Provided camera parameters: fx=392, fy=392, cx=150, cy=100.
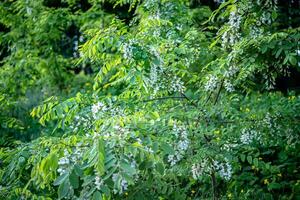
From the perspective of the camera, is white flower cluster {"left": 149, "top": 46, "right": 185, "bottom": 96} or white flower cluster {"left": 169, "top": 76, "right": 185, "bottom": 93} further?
white flower cluster {"left": 169, "top": 76, "right": 185, "bottom": 93}

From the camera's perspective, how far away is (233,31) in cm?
294

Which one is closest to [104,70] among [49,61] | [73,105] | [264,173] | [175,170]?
[73,105]

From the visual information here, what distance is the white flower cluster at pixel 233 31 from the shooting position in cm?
289

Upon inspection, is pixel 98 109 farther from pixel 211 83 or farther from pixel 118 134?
pixel 211 83

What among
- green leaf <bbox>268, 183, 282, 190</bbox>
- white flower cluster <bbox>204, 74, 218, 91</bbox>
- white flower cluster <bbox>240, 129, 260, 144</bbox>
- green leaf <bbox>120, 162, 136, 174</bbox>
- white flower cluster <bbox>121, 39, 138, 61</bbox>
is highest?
white flower cluster <bbox>121, 39, 138, 61</bbox>

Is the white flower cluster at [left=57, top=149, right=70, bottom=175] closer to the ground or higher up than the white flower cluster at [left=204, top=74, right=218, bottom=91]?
higher up

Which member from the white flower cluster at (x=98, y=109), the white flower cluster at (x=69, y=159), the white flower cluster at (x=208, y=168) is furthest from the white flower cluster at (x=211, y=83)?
the white flower cluster at (x=69, y=159)

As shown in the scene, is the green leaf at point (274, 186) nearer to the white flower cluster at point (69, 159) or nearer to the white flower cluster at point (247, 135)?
the white flower cluster at point (247, 135)

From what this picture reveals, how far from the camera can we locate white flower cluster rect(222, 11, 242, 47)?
9.49ft

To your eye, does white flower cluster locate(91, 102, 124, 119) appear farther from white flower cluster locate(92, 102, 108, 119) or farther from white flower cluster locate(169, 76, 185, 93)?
white flower cluster locate(169, 76, 185, 93)

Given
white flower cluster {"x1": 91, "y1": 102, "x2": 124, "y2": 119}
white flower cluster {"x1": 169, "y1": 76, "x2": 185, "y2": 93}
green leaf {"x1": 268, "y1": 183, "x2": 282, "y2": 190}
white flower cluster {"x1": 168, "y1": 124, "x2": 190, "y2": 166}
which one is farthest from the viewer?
green leaf {"x1": 268, "y1": 183, "x2": 282, "y2": 190}

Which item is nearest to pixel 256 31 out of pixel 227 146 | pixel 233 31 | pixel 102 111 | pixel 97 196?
pixel 233 31

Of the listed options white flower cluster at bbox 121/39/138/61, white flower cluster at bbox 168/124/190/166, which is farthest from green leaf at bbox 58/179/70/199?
white flower cluster at bbox 121/39/138/61

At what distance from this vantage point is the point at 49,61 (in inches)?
255
